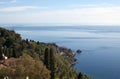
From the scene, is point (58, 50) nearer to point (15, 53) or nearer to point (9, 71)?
point (15, 53)

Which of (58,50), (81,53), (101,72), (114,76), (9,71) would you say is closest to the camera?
(9,71)

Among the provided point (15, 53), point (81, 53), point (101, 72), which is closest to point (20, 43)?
point (15, 53)

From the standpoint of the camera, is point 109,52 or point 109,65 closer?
point 109,65

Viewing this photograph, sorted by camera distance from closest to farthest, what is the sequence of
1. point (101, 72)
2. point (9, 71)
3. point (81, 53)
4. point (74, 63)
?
point (9, 71) → point (101, 72) → point (74, 63) → point (81, 53)

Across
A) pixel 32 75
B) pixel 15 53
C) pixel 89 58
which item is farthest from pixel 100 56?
pixel 32 75

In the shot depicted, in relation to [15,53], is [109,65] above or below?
below

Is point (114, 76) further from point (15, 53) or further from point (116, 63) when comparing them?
point (15, 53)

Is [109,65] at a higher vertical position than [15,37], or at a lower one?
lower

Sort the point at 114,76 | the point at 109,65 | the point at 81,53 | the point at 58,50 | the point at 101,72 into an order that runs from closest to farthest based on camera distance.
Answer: the point at 114,76
the point at 101,72
the point at 109,65
the point at 58,50
the point at 81,53

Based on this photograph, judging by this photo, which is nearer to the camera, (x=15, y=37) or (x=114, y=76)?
(x=15, y=37)
